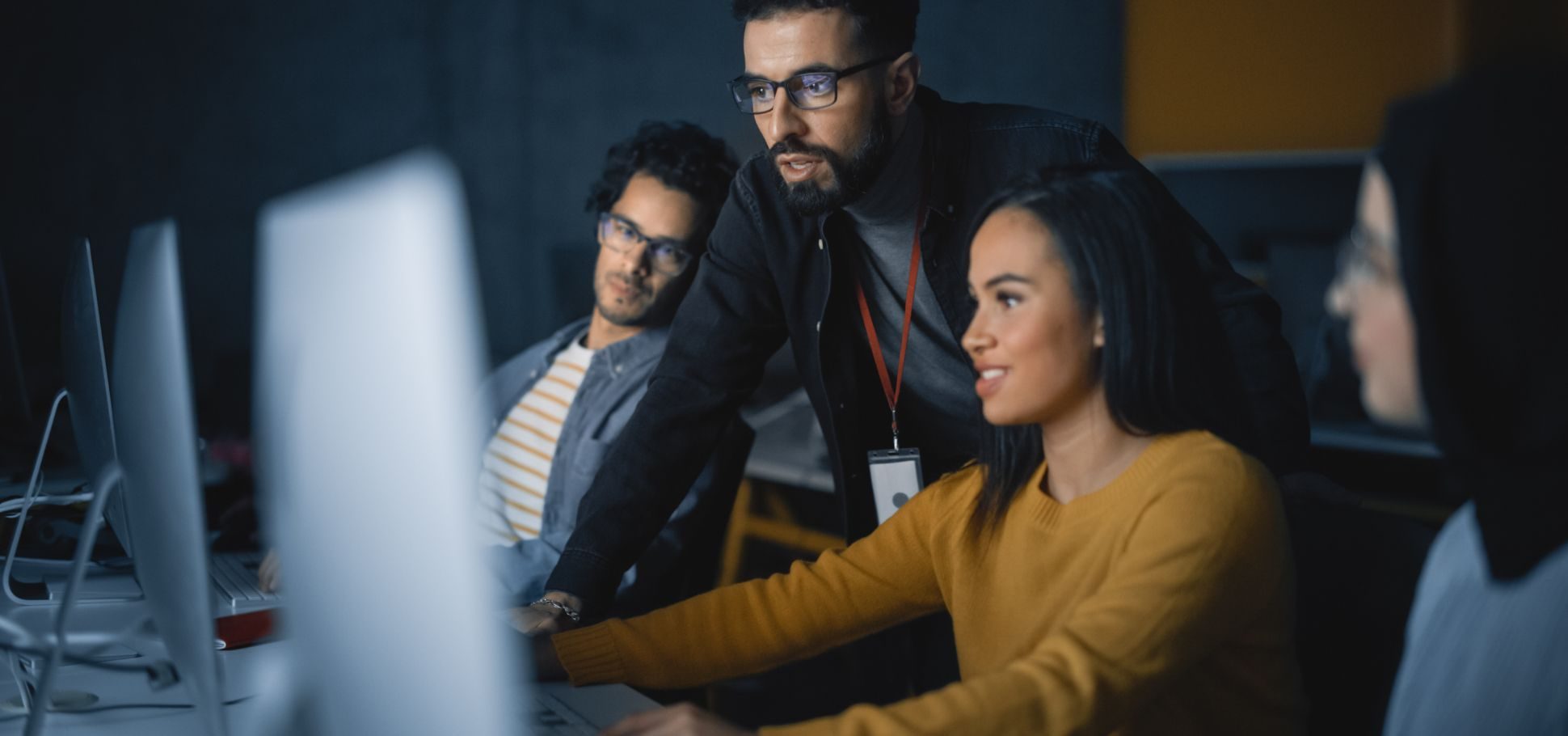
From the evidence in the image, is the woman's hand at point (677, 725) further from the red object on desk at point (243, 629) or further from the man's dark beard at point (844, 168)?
the man's dark beard at point (844, 168)

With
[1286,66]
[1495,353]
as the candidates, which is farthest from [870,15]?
[1286,66]

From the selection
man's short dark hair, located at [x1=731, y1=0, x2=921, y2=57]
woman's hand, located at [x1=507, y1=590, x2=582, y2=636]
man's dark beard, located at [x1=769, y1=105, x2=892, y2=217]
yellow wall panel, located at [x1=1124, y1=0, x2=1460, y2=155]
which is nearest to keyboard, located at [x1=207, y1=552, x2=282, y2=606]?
woman's hand, located at [x1=507, y1=590, x2=582, y2=636]

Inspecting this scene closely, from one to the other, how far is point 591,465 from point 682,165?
52 centimetres

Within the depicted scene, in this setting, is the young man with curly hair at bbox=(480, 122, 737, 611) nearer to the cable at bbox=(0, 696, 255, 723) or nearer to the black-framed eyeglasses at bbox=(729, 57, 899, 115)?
the black-framed eyeglasses at bbox=(729, 57, 899, 115)

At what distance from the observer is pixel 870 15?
157 centimetres

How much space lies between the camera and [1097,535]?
44.7 inches

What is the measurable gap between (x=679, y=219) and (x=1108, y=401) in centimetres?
106

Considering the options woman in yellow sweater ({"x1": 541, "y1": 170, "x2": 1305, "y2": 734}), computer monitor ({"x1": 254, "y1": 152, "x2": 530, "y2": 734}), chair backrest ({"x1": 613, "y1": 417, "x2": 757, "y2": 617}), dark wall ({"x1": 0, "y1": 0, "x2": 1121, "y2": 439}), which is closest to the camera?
computer monitor ({"x1": 254, "y1": 152, "x2": 530, "y2": 734})

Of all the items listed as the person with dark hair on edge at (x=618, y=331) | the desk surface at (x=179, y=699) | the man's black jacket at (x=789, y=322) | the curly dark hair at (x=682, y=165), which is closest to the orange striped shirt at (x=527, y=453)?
the person with dark hair on edge at (x=618, y=331)

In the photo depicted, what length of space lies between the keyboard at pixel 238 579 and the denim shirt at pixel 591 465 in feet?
1.10

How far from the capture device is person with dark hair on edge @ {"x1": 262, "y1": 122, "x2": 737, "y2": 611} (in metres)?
2.04

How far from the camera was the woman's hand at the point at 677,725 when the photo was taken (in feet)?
3.21

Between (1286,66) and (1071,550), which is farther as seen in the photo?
(1286,66)

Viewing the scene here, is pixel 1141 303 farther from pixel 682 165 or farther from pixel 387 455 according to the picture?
pixel 682 165
